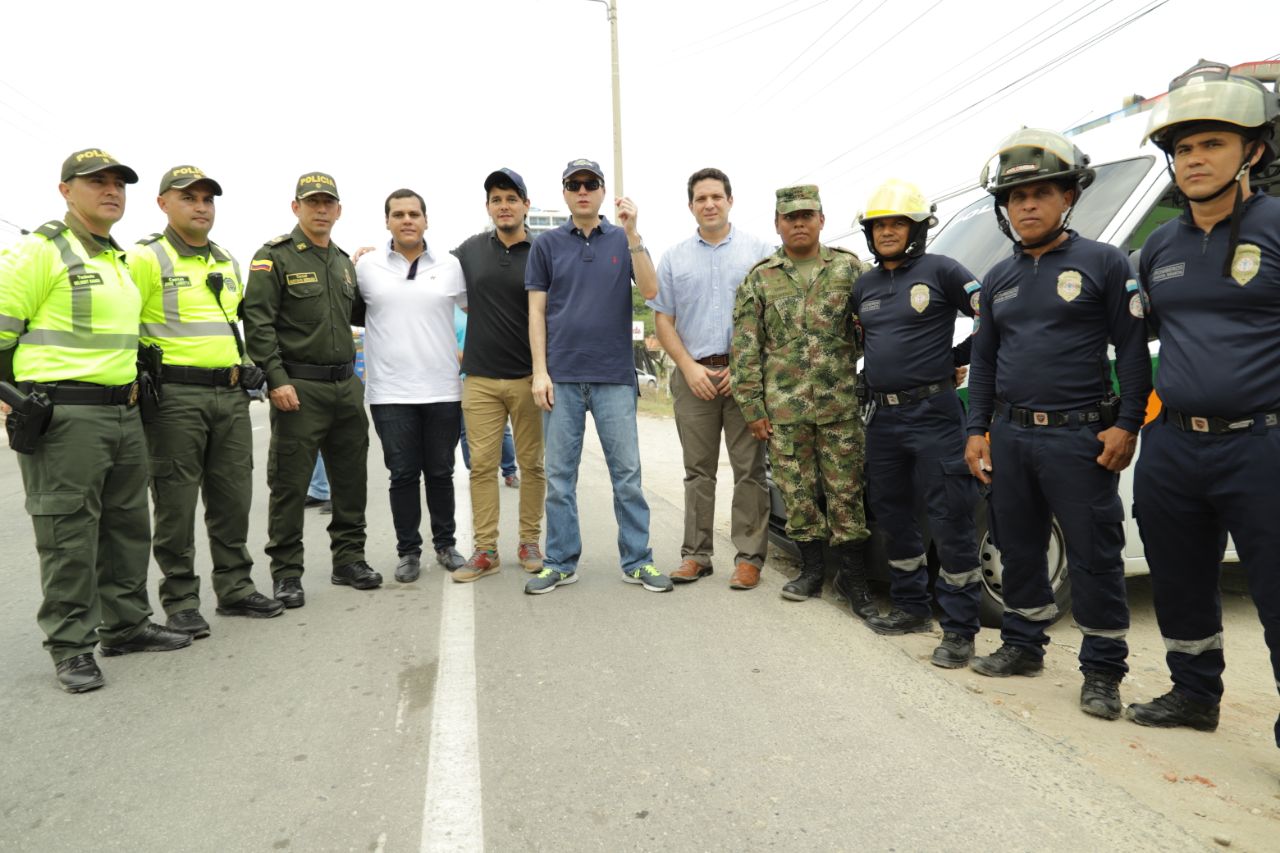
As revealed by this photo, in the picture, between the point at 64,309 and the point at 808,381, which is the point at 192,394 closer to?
the point at 64,309

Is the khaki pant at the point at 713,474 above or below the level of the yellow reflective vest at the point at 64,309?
below

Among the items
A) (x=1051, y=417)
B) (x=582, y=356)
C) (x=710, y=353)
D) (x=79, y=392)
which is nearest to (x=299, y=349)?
(x=79, y=392)

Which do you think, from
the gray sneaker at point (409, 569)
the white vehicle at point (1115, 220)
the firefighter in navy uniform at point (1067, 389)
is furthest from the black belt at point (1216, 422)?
the gray sneaker at point (409, 569)

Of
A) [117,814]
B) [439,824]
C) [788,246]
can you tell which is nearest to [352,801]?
[439,824]

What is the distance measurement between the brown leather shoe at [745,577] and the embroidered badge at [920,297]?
1773 mm

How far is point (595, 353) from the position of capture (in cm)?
500

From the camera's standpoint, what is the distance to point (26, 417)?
144 inches

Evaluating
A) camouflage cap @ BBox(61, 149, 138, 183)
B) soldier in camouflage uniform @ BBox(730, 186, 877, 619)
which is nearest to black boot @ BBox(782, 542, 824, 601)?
soldier in camouflage uniform @ BBox(730, 186, 877, 619)

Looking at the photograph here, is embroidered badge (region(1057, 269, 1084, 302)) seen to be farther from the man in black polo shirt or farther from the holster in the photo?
the holster

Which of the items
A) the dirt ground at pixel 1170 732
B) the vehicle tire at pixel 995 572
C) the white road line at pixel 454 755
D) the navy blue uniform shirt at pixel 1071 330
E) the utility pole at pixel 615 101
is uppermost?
the utility pole at pixel 615 101

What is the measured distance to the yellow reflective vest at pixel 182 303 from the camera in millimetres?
4352

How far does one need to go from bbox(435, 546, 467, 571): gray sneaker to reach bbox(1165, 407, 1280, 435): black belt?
13.2 feet

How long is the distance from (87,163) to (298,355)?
4.64ft

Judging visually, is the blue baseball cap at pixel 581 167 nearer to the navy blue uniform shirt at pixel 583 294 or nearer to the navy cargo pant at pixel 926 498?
the navy blue uniform shirt at pixel 583 294
